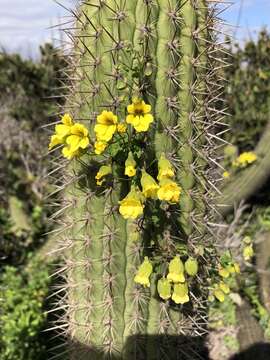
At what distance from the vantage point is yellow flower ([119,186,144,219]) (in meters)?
1.63

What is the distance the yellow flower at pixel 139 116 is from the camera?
1.62 metres

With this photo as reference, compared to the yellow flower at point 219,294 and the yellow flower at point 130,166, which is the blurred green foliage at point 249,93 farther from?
the yellow flower at point 130,166

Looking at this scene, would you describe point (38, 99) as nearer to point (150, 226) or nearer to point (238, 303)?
point (238, 303)

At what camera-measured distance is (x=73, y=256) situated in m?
2.04

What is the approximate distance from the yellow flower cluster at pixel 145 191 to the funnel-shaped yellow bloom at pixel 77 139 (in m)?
0.16

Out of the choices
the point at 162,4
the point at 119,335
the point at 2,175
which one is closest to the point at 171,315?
the point at 119,335

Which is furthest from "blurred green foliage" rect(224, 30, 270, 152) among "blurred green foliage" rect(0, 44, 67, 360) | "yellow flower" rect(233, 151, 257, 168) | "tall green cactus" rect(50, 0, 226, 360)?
"tall green cactus" rect(50, 0, 226, 360)

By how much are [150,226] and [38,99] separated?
4384 mm

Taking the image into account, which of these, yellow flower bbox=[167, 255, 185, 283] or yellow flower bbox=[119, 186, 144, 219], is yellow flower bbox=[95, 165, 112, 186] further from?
yellow flower bbox=[167, 255, 185, 283]

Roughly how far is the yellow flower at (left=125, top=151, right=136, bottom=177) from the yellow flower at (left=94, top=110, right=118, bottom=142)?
0.29 feet

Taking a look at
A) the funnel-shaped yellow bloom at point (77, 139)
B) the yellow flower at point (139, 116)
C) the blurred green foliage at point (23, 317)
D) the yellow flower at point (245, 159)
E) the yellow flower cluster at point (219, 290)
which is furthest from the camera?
the yellow flower at point (245, 159)

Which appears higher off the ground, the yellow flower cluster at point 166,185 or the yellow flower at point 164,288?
the yellow flower cluster at point 166,185

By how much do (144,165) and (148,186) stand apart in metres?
0.13

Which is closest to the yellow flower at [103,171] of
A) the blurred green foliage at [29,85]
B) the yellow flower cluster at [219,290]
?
the yellow flower cluster at [219,290]
